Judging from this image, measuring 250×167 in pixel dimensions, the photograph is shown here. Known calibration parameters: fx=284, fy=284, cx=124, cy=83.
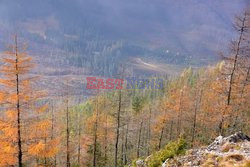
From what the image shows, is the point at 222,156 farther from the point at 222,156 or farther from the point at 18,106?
the point at 18,106

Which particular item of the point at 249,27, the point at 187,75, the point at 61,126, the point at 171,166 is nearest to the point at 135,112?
the point at 61,126

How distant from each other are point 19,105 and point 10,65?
114 inches

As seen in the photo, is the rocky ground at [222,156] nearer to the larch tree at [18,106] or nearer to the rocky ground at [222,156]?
the rocky ground at [222,156]

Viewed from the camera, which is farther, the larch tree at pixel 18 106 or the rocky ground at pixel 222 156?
the larch tree at pixel 18 106

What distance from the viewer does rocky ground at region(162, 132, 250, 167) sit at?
1423 cm

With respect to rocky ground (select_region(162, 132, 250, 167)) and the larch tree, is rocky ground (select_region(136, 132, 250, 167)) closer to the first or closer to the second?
rocky ground (select_region(162, 132, 250, 167))

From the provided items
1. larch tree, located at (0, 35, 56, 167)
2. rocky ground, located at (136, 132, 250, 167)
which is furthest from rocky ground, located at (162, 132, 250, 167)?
larch tree, located at (0, 35, 56, 167)

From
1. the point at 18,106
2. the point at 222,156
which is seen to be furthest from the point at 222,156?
the point at 18,106

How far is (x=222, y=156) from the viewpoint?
15148 mm

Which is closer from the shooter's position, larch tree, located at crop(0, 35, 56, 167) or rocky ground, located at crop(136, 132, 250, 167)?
rocky ground, located at crop(136, 132, 250, 167)

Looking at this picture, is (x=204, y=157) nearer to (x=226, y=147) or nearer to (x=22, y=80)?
(x=226, y=147)

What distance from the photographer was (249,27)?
80.1 feet

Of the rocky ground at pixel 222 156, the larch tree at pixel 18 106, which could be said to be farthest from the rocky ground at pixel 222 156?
the larch tree at pixel 18 106

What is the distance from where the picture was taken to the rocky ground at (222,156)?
14.2m
